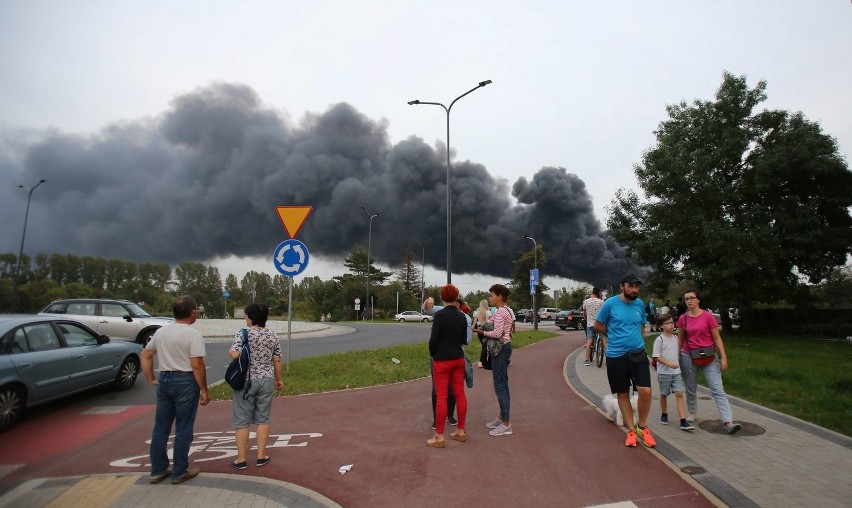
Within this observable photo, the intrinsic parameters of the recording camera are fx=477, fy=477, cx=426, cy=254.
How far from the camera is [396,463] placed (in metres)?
4.54

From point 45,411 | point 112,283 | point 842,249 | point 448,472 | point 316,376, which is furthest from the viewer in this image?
point 112,283

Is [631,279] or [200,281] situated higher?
[200,281]

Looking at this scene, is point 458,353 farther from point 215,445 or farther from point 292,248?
point 292,248

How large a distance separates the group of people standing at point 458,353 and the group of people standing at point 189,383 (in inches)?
65.6

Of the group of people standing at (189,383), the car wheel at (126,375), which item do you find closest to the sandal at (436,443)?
the group of people standing at (189,383)

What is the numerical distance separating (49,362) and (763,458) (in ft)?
27.9

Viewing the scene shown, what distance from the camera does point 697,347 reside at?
5621mm

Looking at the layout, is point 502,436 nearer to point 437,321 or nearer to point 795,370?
point 437,321

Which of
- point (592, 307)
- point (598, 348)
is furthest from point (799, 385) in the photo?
point (592, 307)

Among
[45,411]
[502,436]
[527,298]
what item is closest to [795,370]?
[502,436]

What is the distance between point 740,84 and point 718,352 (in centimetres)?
2223

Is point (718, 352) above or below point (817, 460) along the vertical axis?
above

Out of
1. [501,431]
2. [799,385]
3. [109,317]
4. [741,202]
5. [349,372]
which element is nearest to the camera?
[501,431]

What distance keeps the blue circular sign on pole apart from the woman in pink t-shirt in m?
6.20
